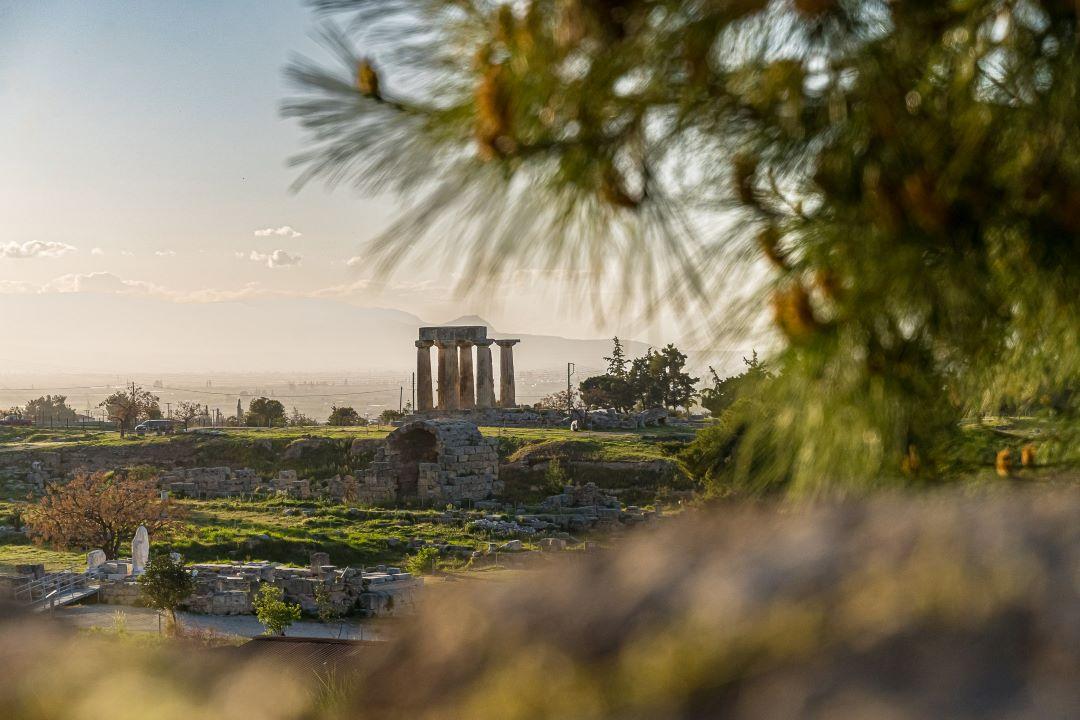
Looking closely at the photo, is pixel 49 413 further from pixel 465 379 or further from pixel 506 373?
pixel 506 373

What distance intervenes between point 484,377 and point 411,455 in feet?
42.3

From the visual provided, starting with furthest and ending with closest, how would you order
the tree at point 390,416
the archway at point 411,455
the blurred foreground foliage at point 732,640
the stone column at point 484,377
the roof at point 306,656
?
1. the tree at point 390,416
2. the stone column at point 484,377
3. the archway at point 411,455
4. the roof at point 306,656
5. the blurred foreground foliage at point 732,640

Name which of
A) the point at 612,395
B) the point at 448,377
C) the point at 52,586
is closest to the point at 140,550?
the point at 52,586

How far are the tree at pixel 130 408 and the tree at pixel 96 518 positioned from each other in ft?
49.6

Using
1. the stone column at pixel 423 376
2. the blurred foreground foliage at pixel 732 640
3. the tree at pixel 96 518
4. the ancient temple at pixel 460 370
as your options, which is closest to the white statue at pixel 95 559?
the tree at pixel 96 518

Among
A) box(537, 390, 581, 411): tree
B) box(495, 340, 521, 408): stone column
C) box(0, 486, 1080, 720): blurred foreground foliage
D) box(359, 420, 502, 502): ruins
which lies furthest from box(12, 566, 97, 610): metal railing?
box(537, 390, 581, 411): tree

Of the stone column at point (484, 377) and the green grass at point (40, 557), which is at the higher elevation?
the stone column at point (484, 377)

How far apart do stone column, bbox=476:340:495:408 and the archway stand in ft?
39.4

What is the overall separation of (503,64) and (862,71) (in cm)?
85

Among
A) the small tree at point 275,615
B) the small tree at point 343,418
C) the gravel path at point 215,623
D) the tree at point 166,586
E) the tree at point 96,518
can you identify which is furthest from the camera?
the small tree at point 343,418

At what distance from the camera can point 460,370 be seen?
1559 inches

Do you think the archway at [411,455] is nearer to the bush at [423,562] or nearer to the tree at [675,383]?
the bush at [423,562]

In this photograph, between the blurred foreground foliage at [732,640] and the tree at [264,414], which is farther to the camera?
the tree at [264,414]

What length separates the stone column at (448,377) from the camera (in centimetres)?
3828
